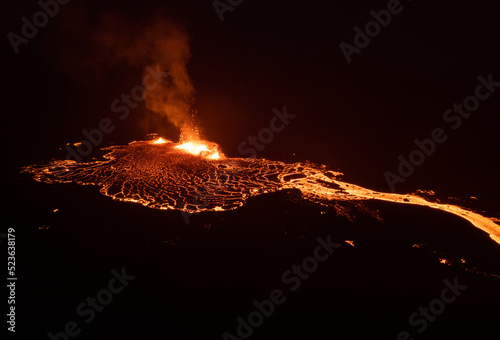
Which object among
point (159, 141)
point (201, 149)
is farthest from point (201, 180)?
point (159, 141)

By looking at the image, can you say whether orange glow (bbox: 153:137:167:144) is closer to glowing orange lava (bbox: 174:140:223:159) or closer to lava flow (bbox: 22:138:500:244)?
glowing orange lava (bbox: 174:140:223:159)

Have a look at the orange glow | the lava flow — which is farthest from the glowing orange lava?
the orange glow

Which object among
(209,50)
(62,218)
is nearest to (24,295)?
(62,218)

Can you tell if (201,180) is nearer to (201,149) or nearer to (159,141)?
(201,149)

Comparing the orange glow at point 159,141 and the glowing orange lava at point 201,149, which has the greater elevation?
the orange glow at point 159,141

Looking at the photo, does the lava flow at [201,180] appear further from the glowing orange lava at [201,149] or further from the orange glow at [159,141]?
the orange glow at [159,141]

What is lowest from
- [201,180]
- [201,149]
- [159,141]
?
[201,180]

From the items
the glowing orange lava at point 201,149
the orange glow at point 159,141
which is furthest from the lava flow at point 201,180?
the orange glow at point 159,141

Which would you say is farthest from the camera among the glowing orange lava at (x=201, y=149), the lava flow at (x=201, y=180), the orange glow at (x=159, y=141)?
the orange glow at (x=159, y=141)

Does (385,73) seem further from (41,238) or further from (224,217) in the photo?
(41,238)
